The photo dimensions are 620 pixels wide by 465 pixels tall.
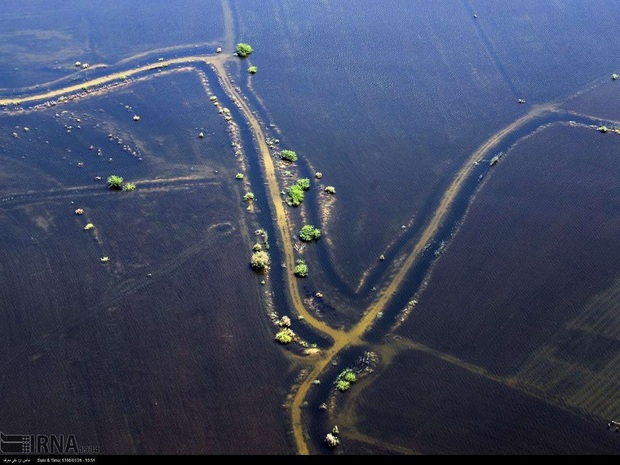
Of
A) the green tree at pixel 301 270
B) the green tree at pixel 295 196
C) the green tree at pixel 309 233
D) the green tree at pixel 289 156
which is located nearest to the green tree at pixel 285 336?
the green tree at pixel 301 270

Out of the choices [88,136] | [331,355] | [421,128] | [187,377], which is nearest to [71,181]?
[88,136]

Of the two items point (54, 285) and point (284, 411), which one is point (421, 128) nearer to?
point (284, 411)

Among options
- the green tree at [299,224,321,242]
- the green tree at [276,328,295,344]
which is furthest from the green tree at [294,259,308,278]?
the green tree at [276,328,295,344]

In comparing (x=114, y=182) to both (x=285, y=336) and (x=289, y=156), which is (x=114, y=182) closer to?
(x=289, y=156)

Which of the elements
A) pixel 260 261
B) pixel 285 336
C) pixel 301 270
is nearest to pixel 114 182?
pixel 260 261

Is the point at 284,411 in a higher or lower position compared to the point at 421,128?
lower


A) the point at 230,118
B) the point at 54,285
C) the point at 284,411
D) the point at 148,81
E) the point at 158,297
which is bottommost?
the point at 284,411
